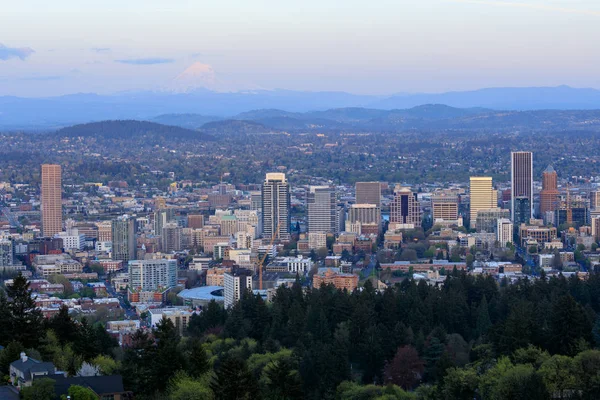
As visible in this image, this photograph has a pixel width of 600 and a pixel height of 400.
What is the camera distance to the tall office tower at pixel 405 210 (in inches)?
2228

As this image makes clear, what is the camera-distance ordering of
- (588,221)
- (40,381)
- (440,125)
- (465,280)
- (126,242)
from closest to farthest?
1. (40,381)
2. (465,280)
3. (126,242)
4. (588,221)
5. (440,125)

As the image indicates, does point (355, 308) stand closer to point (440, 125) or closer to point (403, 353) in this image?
point (403, 353)

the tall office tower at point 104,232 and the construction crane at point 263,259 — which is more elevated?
the tall office tower at point 104,232

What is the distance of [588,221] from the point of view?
181 ft

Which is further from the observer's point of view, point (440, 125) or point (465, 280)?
point (440, 125)

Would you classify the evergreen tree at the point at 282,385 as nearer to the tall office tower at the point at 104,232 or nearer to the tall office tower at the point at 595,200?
the tall office tower at the point at 104,232

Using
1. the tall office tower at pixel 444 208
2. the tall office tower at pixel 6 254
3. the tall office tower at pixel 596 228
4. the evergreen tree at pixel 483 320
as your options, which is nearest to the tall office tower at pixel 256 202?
the tall office tower at pixel 444 208

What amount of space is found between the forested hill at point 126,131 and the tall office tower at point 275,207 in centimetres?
5940

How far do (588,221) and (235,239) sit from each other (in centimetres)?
1464

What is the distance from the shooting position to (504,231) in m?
50.7

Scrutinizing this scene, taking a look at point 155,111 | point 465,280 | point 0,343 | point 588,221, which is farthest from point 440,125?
point 0,343

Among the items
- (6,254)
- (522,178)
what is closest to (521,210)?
(522,178)

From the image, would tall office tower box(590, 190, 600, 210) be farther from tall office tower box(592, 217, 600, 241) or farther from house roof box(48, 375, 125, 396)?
house roof box(48, 375, 125, 396)

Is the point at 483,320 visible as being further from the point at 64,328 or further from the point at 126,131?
the point at 126,131
